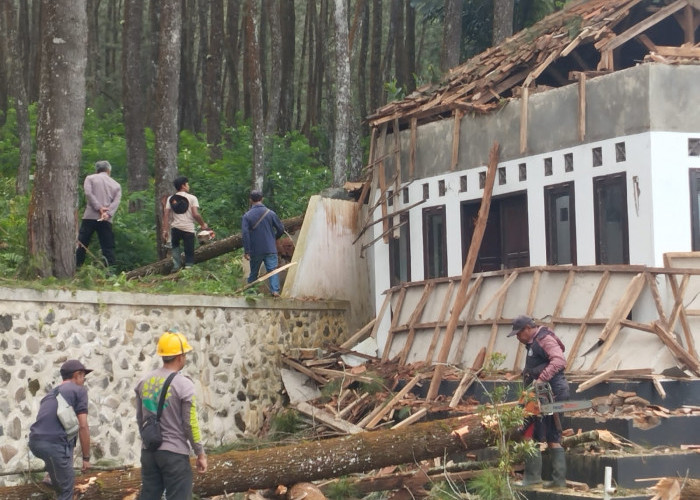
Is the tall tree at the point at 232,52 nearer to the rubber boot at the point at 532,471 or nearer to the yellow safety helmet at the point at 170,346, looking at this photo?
the rubber boot at the point at 532,471

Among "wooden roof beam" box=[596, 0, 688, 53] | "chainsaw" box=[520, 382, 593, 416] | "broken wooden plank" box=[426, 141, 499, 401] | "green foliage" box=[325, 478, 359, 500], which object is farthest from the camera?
"broken wooden plank" box=[426, 141, 499, 401]

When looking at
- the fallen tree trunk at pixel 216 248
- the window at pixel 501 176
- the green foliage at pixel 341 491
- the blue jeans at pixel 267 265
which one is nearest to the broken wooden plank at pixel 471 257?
the window at pixel 501 176

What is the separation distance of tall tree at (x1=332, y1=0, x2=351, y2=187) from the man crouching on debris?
12386 mm

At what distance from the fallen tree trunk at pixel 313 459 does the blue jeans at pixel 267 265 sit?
21.4 ft

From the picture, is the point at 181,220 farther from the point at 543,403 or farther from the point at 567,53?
the point at 543,403

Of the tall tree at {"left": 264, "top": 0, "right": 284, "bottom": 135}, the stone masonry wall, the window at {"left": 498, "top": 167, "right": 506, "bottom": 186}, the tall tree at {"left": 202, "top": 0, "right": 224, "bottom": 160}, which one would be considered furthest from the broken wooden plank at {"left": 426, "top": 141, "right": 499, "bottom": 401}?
the tall tree at {"left": 202, "top": 0, "right": 224, "bottom": 160}

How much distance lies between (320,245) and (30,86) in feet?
67.9

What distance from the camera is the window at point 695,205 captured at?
16922mm

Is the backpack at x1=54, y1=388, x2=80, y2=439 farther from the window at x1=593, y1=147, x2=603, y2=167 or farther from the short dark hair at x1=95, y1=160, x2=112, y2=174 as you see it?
the window at x1=593, y1=147, x2=603, y2=167

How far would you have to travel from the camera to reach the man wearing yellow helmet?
1091 centimetres

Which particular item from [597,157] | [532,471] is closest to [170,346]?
[532,471]

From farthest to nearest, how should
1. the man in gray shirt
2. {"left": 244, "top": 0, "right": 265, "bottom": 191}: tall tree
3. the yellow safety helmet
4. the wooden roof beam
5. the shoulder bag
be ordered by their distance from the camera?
{"left": 244, "top": 0, "right": 265, "bottom": 191}: tall tree < the man in gray shirt < the wooden roof beam < the yellow safety helmet < the shoulder bag

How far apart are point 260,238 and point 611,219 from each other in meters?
5.96

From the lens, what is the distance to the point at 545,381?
45.5 ft
